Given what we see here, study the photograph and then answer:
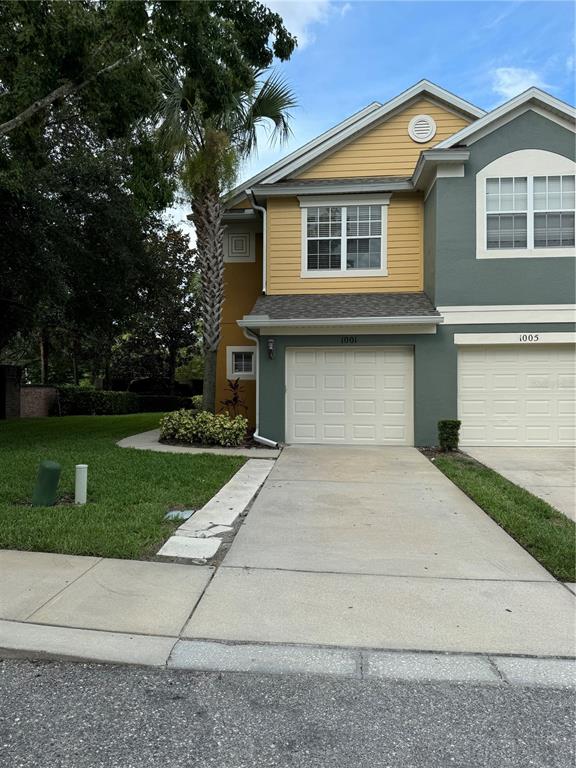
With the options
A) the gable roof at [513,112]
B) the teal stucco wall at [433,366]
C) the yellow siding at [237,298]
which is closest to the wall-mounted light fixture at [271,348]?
the teal stucco wall at [433,366]

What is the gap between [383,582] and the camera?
14.2 ft

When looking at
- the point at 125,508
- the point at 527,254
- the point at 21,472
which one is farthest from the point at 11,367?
the point at 527,254

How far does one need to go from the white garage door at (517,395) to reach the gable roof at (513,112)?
181 inches

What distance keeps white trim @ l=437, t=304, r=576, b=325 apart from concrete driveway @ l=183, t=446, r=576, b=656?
530cm

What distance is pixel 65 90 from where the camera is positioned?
7117mm

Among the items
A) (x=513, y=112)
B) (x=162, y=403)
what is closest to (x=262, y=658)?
(x=513, y=112)

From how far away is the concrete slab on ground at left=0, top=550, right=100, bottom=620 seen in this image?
3746 millimetres

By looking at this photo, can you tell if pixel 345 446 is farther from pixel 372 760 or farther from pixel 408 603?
pixel 372 760

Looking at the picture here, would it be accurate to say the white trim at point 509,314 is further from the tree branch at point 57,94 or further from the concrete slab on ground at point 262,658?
the concrete slab on ground at point 262,658

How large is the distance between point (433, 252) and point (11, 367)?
17.4 meters

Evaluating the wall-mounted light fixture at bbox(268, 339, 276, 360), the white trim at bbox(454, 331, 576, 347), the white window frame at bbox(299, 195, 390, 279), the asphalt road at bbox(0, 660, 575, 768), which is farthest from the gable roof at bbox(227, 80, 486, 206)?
the asphalt road at bbox(0, 660, 575, 768)

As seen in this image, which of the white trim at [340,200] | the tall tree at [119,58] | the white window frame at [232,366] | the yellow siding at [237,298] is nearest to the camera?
the tall tree at [119,58]

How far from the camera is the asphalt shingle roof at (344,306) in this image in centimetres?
1131

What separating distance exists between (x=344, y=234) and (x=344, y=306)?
2077 millimetres
